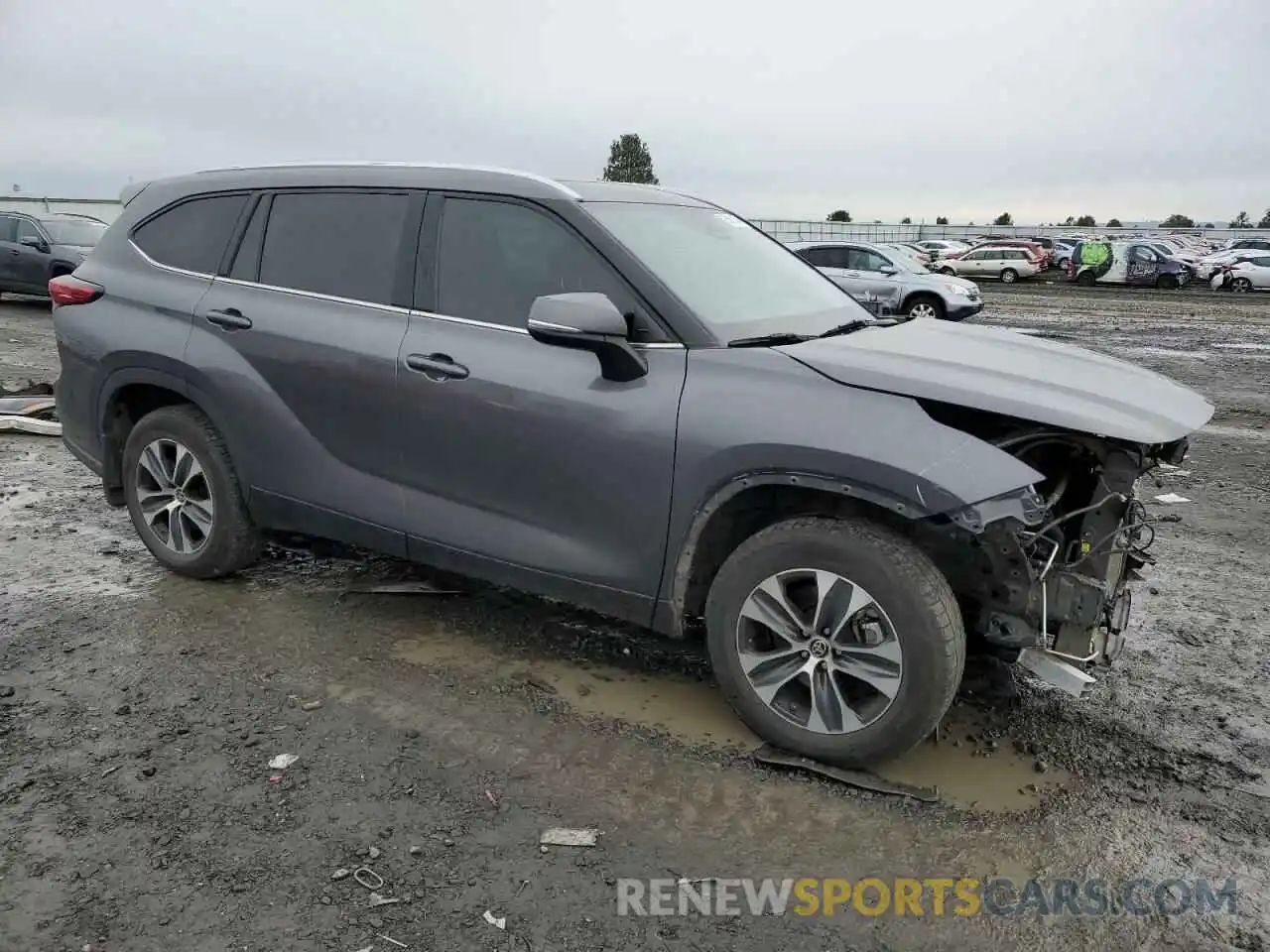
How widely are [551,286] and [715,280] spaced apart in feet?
2.07

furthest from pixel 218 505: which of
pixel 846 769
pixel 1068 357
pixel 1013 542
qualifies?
pixel 1068 357

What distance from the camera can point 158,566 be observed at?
16.1 ft

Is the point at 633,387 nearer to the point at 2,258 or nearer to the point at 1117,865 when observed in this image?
the point at 1117,865

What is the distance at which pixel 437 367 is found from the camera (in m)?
3.65

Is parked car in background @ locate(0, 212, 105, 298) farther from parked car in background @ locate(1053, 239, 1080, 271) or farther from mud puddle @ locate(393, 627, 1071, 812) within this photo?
parked car in background @ locate(1053, 239, 1080, 271)

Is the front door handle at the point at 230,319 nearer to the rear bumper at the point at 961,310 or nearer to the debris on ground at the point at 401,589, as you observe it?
the debris on ground at the point at 401,589

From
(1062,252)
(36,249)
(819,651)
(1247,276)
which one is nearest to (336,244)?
(819,651)

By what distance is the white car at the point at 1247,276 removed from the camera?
28.5 metres

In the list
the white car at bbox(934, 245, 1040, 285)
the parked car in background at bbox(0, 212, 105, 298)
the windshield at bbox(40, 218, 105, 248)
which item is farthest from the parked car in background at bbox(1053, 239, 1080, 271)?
the parked car in background at bbox(0, 212, 105, 298)

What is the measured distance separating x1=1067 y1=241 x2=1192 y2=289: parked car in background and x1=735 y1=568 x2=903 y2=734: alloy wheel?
1286 inches

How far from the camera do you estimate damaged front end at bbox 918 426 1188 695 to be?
9.78ft

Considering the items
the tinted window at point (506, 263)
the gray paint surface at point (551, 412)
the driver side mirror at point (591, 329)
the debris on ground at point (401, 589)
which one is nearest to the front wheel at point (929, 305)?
the gray paint surface at point (551, 412)

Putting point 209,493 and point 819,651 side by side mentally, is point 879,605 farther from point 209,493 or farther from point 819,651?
point 209,493

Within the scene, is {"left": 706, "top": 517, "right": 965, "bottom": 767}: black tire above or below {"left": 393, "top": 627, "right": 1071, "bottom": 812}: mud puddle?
above
